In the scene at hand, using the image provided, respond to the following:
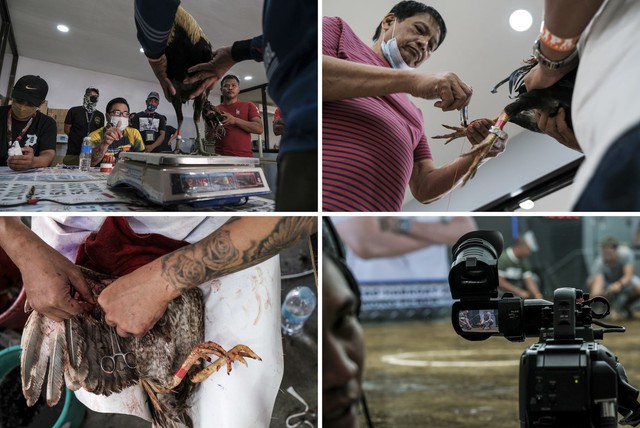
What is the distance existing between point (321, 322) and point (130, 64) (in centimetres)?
79

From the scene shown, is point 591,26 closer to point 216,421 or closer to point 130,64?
point 130,64

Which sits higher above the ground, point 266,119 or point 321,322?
point 266,119

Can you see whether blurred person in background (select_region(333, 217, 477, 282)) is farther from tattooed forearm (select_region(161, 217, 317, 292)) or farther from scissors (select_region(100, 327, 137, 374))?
scissors (select_region(100, 327, 137, 374))

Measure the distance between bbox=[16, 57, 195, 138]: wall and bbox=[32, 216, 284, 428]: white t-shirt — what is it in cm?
29

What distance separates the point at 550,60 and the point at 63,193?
45.8 inches

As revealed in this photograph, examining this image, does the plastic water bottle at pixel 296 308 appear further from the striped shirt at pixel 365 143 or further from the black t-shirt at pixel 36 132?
the black t-shirt at pixel 36 132

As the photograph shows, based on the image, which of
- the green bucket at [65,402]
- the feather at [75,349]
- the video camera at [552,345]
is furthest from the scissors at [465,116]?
the green bucket at [65,402]

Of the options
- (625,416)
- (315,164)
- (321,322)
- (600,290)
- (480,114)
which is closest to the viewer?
(625,416)

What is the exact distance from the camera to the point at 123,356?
174 cm

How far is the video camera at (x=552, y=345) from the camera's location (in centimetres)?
111

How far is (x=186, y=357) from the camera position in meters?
1.71

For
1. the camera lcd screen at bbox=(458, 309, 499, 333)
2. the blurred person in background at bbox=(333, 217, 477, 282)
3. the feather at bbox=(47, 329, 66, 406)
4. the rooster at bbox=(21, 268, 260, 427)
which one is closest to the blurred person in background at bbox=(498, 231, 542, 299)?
the blurred person in background at bbox=(333, 217, 477, 282)

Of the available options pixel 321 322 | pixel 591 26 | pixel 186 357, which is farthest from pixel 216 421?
pixel 591 26

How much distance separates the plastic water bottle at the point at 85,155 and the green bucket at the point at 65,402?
Answer: 538mm
